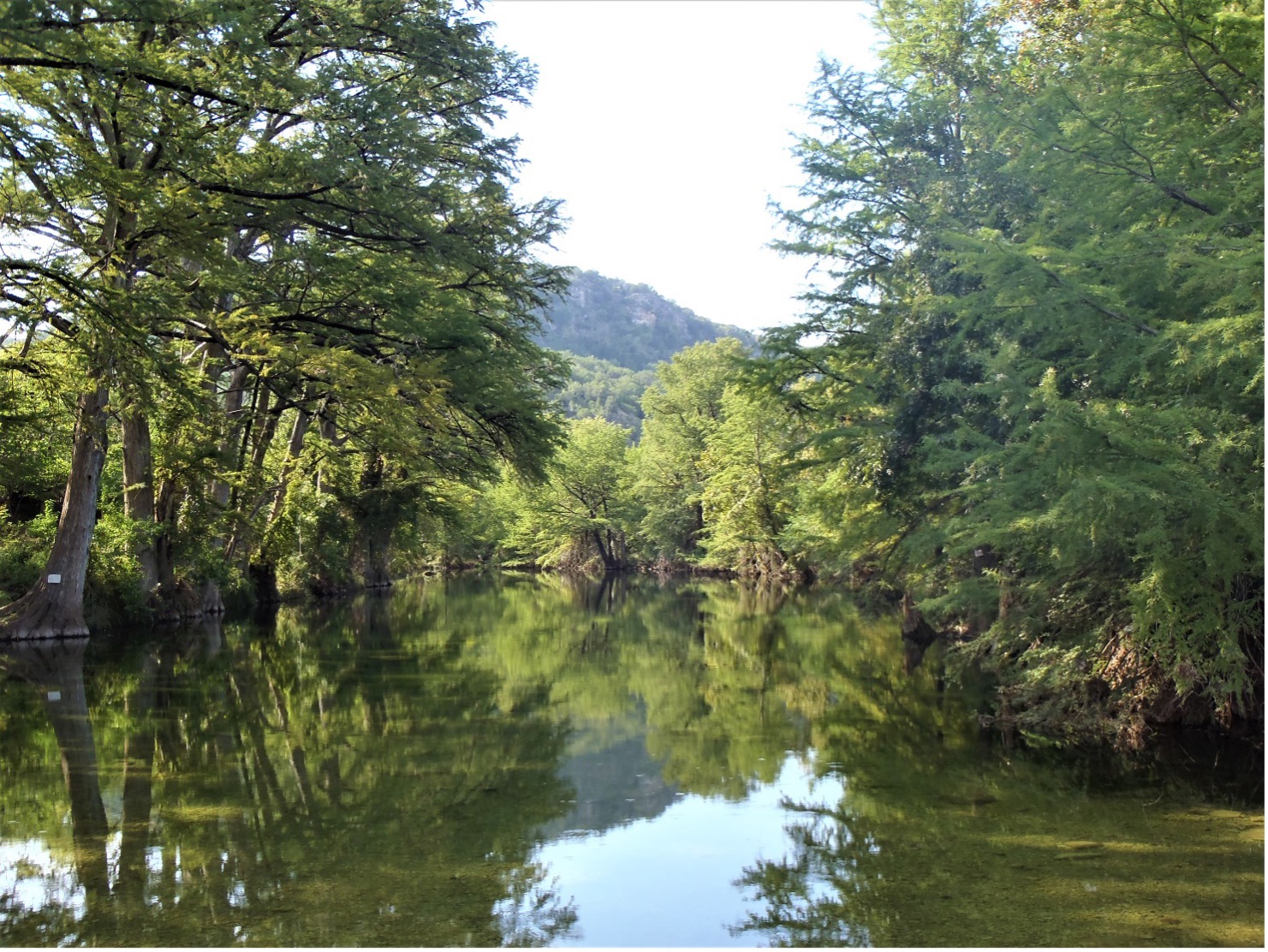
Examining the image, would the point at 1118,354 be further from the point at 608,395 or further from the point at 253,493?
the point at 608,395

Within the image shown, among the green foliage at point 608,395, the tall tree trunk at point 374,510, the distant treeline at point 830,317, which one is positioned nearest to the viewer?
the distant treeline at point 830,317

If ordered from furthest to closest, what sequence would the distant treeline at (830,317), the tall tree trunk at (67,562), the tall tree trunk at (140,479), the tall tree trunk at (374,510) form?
1. the tall tree trunk at (374,510)
2. the tall tree trunk at (140,479)
3. the tall tree trunk at (67,562)
4. the distant treeline at (830,317)

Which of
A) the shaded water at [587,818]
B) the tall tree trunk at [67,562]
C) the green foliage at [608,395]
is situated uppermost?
the green foliage at [608,395]

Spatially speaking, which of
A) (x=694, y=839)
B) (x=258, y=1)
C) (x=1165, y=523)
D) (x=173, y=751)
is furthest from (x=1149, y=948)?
(x=258, y=1)

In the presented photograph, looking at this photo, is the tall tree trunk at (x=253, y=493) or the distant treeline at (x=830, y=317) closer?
the distant treeline at (x=830, y=317)

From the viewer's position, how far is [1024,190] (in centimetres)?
1282

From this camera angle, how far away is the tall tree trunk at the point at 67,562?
16047mm

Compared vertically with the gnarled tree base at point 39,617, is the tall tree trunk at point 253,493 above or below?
above

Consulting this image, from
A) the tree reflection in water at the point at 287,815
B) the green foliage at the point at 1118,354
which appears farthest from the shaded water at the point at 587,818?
the green foliage at the point at 1118,354

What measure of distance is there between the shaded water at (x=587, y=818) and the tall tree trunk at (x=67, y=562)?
3523 millimetres

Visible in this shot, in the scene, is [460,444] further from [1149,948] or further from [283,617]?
[1149,948]

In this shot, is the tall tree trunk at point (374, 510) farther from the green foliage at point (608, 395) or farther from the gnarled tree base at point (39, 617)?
the green foliage at point (608, 395)

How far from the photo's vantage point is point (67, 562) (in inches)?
638

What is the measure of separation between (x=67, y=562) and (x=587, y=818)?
1268 centimetres
